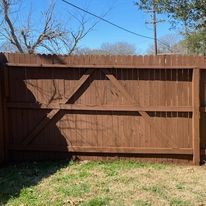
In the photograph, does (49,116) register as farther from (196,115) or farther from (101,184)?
(196,115)

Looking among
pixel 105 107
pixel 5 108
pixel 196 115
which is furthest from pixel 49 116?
pixel 196 115

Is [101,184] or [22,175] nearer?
[101,184]

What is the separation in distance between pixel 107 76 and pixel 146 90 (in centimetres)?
75

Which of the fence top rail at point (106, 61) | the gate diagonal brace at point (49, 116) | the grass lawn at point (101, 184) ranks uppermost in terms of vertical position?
the fence top rail at point (106, 61)

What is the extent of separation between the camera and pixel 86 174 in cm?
648

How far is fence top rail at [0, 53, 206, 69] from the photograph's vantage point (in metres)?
6.92

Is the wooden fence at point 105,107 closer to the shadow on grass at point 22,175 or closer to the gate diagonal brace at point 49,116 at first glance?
the gate diagonal brace at point 49,116

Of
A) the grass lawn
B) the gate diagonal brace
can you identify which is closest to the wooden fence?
the gate diagonal brace

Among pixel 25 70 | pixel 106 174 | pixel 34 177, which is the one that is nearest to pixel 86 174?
pixel 106 174

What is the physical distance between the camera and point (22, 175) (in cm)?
653

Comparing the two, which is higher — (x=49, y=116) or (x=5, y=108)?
(x=5, y=108)

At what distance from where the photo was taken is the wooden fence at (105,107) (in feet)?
23.0

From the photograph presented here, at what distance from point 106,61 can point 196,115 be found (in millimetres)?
1859

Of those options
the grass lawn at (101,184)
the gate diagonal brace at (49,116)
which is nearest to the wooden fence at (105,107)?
the gate diagonal brace at (49,116)
